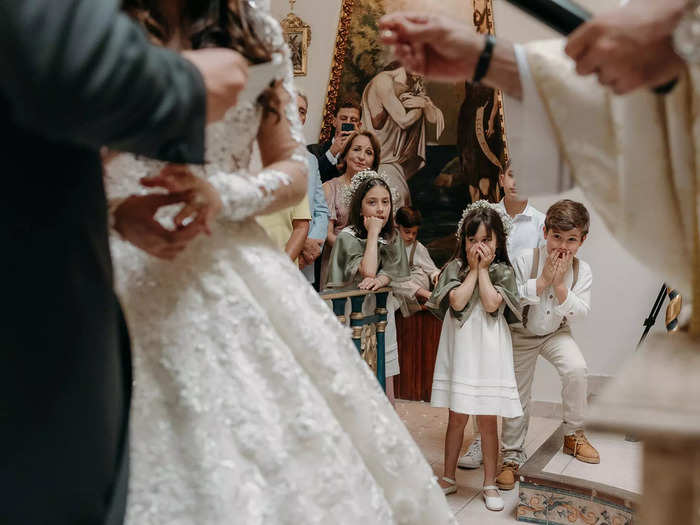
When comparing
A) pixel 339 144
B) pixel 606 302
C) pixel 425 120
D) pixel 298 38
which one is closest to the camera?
pixel 606 302

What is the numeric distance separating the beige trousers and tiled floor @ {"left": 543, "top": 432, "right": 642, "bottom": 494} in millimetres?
256

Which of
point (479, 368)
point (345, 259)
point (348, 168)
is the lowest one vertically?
point (479, 368)

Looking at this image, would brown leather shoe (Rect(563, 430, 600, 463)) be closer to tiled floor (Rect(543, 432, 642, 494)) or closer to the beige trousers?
tiled floor (Rect(543, 432, 642, 494))

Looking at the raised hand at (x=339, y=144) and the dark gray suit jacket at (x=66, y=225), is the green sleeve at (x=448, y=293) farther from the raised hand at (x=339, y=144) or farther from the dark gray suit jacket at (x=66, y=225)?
the dark gray suit jacket at (x=66, y=225)

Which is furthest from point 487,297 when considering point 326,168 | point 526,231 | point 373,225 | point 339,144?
point 339,144

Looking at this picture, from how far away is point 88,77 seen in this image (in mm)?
822

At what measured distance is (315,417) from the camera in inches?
52.6

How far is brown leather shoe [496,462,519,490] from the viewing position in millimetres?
4379

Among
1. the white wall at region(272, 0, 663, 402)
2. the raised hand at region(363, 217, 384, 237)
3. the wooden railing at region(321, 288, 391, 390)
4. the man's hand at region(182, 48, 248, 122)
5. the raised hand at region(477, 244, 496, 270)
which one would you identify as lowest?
the white wall at region(272, 0, 663, 402)

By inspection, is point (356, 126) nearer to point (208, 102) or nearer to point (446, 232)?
point (446, 232)

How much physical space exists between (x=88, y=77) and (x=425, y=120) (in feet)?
22.7

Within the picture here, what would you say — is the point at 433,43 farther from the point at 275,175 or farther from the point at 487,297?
the point at 487,297

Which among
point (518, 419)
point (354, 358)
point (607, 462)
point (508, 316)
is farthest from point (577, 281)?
point (354, 358)

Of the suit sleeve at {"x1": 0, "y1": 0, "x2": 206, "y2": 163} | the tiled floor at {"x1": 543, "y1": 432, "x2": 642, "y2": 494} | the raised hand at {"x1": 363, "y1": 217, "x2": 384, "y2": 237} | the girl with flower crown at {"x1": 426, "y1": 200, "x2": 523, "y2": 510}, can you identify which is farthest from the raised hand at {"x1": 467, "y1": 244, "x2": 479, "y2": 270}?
the suit sleeve at {"x1": 0, "y1": 0, "x2": 206, "y2": 163}
